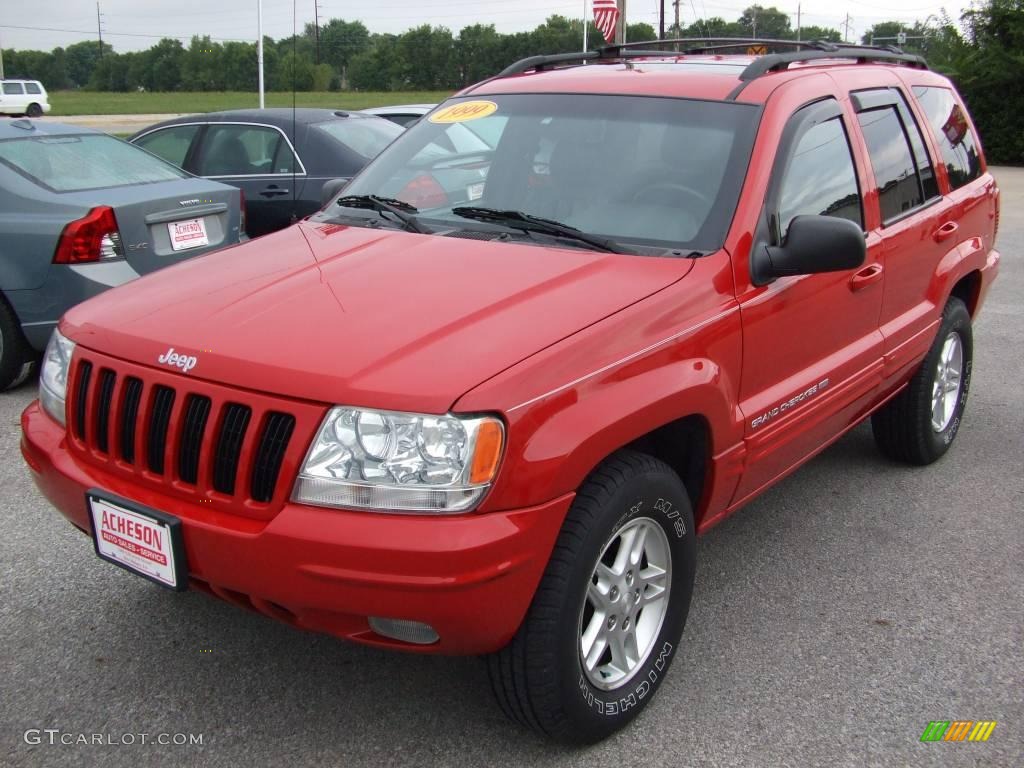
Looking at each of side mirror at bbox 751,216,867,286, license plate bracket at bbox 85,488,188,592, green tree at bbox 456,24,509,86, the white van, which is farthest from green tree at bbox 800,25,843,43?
the white van

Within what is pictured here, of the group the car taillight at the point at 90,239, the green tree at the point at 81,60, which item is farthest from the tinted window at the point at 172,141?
the green tree at the point at 81,60

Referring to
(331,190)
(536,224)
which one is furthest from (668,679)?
(331,190)

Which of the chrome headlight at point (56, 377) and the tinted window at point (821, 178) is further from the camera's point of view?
the tinted window at point (821, 178)

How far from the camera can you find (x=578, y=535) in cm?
249

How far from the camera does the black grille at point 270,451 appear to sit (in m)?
2.40

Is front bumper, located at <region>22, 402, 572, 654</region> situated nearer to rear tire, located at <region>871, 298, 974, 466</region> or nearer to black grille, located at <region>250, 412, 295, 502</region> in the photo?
black grille, located at <region>250, 412, 295, 502</region>

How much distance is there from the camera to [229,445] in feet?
8.09

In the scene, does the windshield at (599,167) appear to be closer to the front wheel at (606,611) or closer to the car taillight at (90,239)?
the front wheel at (606,611)

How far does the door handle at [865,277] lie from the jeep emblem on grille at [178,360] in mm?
2319

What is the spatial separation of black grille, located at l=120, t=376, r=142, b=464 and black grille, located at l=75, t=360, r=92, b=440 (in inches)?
7.7

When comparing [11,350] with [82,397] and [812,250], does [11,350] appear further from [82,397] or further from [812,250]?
[812,250]

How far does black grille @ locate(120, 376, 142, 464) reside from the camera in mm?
2662

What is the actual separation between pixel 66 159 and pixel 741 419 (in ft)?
16.0

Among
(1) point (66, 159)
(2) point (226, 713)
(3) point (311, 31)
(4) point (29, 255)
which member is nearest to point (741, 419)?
(2) point (226, 713)
